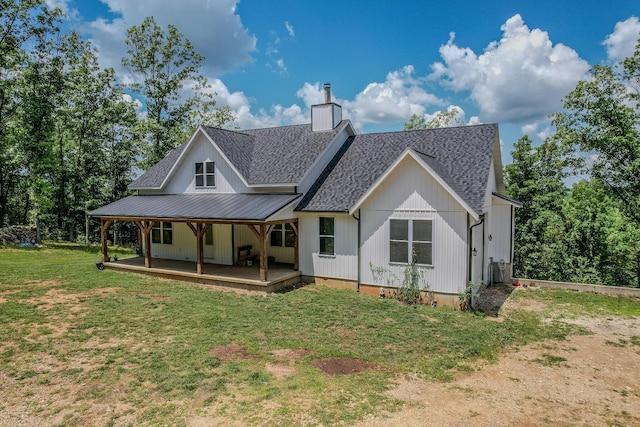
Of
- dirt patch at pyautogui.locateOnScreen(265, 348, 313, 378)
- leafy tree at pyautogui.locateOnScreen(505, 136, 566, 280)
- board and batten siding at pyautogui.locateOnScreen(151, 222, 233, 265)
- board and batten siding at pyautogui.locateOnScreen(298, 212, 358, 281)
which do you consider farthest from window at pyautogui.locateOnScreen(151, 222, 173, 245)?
leafy tree at pyautogui.locateOnScreen(505, 136, 566, 280)

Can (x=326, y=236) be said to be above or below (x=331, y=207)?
below

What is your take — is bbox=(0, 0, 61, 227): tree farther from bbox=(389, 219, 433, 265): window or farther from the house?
bbox=(389, 219, 433, 265): window

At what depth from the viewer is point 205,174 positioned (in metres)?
18.8

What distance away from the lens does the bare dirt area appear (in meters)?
6.32

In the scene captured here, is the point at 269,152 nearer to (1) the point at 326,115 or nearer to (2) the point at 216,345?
(1) the point at 326,115

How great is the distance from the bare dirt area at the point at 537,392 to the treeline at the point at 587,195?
13965 mm

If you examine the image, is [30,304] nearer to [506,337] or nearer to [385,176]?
[385,176]

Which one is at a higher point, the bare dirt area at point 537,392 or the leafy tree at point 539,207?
the leafy tree at point 539,207

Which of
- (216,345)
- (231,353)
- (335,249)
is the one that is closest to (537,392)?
(231,353)

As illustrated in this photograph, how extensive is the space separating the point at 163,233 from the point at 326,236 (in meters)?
9.41

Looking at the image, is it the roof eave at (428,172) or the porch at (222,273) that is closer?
the roof eave at (428,172)

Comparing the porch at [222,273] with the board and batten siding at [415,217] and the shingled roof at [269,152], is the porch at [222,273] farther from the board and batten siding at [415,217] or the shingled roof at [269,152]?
the shingled roof at [269,152]

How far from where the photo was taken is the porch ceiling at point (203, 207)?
1493 cm

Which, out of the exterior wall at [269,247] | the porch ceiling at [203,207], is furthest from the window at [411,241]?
the exterior wall at [269,247]
